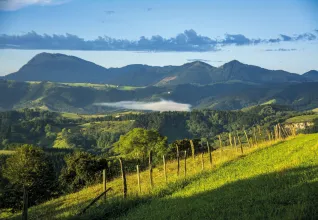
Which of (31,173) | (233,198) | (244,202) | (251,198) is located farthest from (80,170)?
(244,202)

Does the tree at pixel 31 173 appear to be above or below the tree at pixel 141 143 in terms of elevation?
above

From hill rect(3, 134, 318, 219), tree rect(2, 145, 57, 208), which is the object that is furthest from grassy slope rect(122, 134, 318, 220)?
tree rect(2, 145, 57, 208)

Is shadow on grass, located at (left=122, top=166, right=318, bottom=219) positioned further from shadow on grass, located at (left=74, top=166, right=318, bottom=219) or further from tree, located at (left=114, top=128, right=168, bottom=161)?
tree, located at (left=114, top=128, right=168, bottom=161)

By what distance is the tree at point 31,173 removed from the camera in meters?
72.2

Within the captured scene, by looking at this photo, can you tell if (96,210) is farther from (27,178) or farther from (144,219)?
(27,178)

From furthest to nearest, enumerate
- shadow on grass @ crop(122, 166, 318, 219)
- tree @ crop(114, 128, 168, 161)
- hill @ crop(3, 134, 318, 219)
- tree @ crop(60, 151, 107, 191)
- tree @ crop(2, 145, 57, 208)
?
tree @ crop(114, 128, 168, 161) < tree @ crop(60, 151, 107, 191) < tree @ crop(2, 145, 57, 208) < hill @ crop(3, 134, 318, 219) < shadow on grass @ crop(122, 166, 318, 219)

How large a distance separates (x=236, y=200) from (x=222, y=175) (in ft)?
39.1

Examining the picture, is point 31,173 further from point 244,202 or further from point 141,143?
point 244,202

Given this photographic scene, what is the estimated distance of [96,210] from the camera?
24.7 metres

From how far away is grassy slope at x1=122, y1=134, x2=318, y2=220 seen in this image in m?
15.8

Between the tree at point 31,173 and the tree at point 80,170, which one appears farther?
the tree at point 80,170

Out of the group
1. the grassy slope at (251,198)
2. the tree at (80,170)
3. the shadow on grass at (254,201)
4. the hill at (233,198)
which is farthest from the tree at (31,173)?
the shadow on grass at (254,201)

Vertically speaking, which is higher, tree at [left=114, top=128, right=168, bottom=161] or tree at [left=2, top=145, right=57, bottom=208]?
tree at [left=2, top=145, right=57, bottom=208]

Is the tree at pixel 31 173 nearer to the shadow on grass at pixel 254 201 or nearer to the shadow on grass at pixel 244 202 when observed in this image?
the shadow on grass at pixel 244 202
